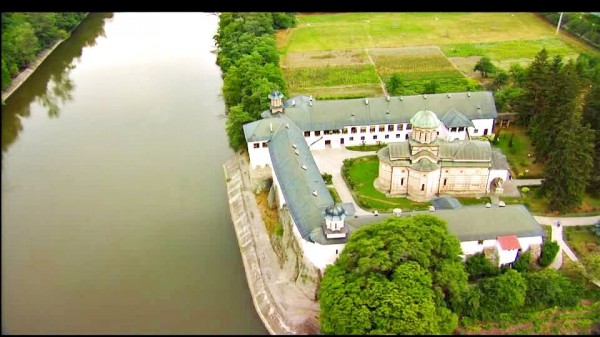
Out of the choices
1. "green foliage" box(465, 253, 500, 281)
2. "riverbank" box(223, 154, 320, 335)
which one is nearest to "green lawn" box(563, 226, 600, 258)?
"green foliage" box(465, 253, 500, 281)

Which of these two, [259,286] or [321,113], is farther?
[321,113]

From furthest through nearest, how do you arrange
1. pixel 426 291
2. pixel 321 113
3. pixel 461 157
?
pixel 321 113, pixel 461 157, pixel 426 291

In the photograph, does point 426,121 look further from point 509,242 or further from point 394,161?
point 509,242

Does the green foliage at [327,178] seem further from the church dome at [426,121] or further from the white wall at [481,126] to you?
the white wall at [481,126]

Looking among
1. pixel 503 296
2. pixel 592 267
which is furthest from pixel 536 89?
pixel 503 296

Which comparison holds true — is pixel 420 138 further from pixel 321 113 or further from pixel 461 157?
pixel 321 113

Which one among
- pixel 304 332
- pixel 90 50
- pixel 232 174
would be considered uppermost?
pixel 90 50

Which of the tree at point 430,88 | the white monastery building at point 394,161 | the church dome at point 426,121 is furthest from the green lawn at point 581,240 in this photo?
the tree at point 430,88

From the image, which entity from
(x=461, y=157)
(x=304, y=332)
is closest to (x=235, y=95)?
(x=461, y=157)
